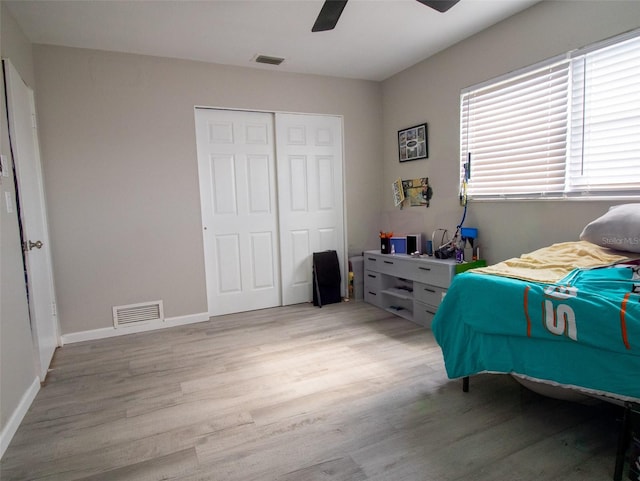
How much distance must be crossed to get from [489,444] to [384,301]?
2263 millimetres

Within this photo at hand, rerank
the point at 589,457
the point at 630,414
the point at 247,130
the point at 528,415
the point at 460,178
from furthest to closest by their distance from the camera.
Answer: the point at 247,130
the point at 460,178
the point at 528,415
the point at 589,457
the point at 630,414

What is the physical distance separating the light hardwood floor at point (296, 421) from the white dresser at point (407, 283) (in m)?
0.45

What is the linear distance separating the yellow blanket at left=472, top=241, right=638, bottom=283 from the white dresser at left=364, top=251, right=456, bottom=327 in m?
0.93

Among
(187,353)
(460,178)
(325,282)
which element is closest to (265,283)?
(325,282)

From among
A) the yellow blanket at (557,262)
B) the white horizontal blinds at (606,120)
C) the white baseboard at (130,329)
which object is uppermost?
the white horizontal blinds at (606,120)

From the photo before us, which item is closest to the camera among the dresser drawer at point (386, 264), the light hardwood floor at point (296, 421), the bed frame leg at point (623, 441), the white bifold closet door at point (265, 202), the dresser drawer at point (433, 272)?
the bed frame leg at point (623, 441)

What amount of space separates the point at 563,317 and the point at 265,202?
117 inches

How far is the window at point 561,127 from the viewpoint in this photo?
2268mm

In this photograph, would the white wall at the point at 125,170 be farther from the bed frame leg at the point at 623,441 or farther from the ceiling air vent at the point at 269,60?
the bed frame leg at the point at 623,441

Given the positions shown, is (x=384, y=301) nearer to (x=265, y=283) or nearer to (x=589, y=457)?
(x=265, y=283)

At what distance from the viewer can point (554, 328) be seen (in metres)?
1.62

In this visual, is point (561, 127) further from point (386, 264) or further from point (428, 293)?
point (386, 264)

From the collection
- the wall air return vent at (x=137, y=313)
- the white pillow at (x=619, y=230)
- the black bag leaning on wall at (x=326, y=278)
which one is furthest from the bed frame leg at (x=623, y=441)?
the wall air return vent at (x=137, y=313)

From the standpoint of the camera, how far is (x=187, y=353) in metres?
2.92
